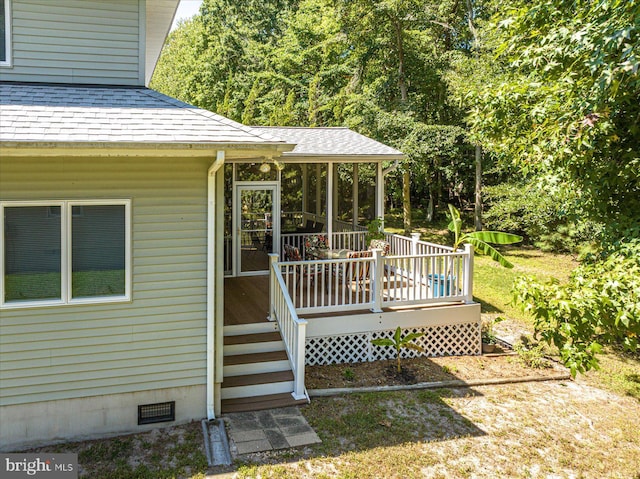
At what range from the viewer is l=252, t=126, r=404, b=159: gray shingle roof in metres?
11.2

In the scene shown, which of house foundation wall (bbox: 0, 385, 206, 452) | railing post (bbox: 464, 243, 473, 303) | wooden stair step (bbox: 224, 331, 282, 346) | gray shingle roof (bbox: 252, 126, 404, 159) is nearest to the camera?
house foundation wall (bbox: 0, 385, 206, 452)

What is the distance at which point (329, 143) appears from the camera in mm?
12305

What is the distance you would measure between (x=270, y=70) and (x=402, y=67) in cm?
1070

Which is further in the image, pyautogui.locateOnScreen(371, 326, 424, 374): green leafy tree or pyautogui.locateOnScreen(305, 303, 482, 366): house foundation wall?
pyautogui.locateOnScreen(305, 303, 482, 366): house foundation wall

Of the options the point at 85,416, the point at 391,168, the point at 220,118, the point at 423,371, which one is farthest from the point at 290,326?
the point at 391,168

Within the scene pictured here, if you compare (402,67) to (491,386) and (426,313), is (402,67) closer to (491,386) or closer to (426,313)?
(426,313)

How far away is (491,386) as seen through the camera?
8.23 meters

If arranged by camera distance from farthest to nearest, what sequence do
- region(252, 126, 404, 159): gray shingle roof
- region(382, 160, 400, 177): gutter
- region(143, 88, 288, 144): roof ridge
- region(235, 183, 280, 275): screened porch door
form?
region(382, 160, 400, 177): gutter < region(235, 183, 280, 275): screened porch door < region(252, 126, 404, 159): gray shingle roof < region(143, 88, 288, 144): roof ridge

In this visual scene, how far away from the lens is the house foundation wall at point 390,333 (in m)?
8.74

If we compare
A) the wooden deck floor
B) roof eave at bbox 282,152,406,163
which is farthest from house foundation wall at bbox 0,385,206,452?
roof eave at bbox 282,152,406,163

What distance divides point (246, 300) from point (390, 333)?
2902mm

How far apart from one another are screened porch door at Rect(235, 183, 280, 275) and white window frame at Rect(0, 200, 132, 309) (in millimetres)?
5210

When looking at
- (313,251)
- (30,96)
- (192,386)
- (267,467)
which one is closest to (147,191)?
(30,96)

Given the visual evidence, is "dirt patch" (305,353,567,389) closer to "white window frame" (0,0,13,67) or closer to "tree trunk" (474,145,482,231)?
"white window frame" (0,0,13,67)
